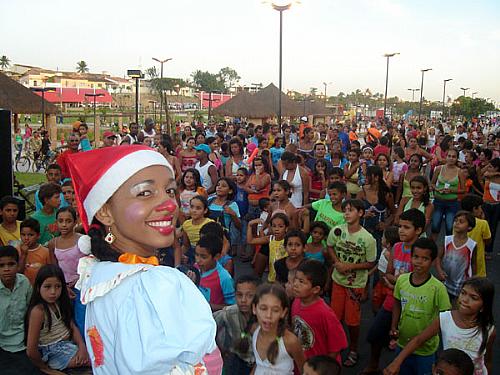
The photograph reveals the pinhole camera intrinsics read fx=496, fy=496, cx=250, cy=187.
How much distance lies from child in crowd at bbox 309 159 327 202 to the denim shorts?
498 cm

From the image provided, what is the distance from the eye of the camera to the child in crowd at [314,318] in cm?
364

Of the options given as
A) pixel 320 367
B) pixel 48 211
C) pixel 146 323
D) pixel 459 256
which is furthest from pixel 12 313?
pixel 459 256

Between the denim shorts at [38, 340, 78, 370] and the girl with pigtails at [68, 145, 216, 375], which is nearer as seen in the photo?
the girl with pigtails at [68, 145, 216, 375]

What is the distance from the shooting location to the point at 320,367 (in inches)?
118

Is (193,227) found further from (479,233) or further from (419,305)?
(479,233)

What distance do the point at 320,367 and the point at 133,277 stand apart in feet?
5.76

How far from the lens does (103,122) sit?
4119 centimetres

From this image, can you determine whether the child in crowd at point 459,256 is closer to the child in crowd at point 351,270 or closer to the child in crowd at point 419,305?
the child in crowd at point 351,270

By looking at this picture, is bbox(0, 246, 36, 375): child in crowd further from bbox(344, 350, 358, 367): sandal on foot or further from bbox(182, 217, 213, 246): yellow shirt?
bbox(344, 350, 358, 367): sandal on foot

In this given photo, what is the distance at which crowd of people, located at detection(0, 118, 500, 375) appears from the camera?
5.46ft

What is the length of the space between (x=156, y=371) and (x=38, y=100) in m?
21.7

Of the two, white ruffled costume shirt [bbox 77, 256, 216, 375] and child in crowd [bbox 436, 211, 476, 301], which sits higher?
white ruffled costume shirt [bbox 77, 256, 216, 375]

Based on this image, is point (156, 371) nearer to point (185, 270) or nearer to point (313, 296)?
point (313, 296)

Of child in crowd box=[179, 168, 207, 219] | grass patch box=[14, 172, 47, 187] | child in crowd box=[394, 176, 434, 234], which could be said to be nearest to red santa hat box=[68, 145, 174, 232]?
child in crowd box=[394, 176, 434, 234]
